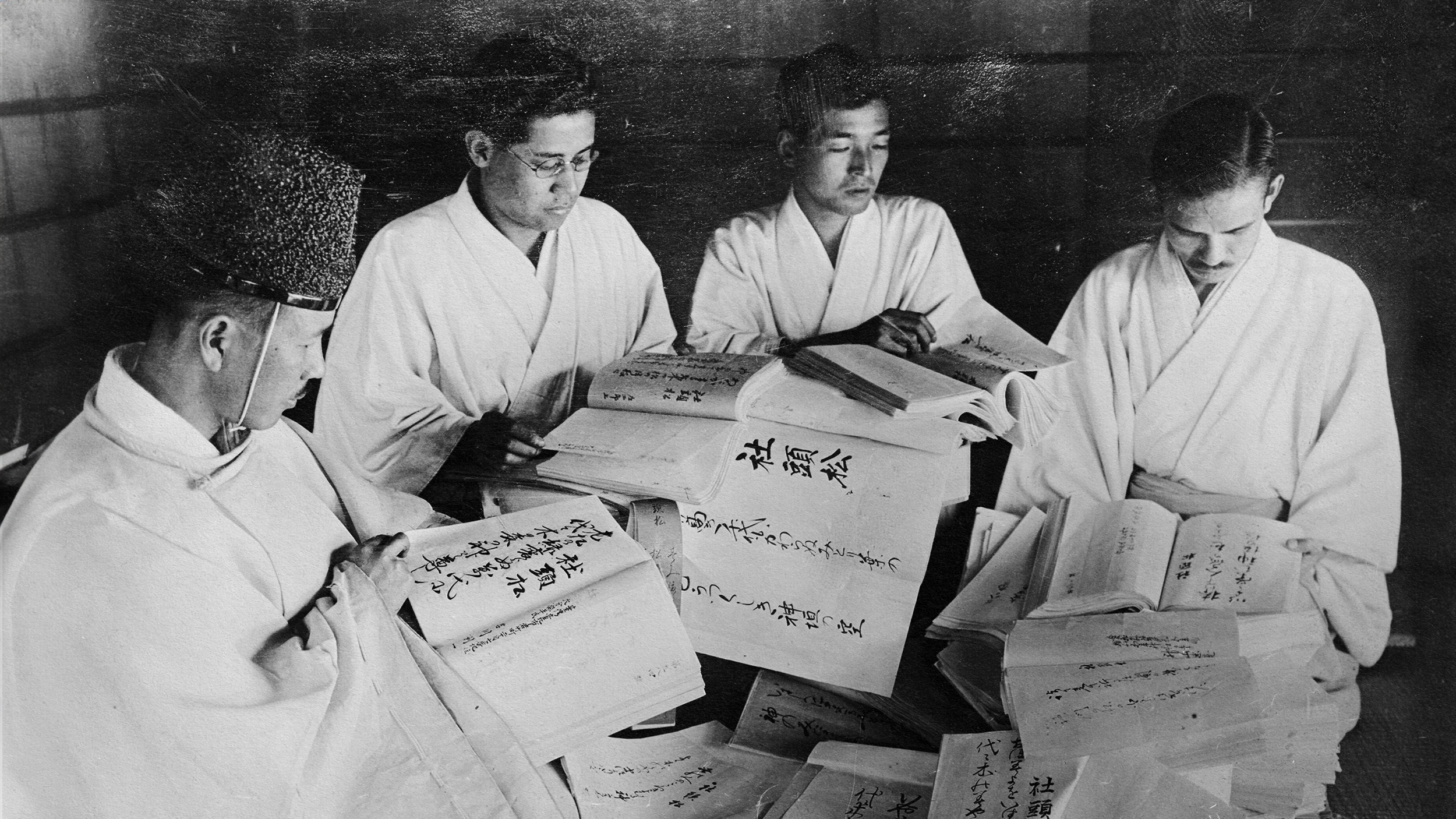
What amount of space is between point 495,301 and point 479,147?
22cm

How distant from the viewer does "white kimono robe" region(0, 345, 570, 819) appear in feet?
4.17

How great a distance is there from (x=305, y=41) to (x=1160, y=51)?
48.3 inches

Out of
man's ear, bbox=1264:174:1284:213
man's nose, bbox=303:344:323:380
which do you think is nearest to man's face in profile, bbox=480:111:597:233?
man's nose, bbox=303:344:323:380

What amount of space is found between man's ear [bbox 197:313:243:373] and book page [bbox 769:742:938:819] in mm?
952

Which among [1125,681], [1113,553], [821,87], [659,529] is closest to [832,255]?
[821,87]

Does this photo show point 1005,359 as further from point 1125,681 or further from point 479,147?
point 479,147

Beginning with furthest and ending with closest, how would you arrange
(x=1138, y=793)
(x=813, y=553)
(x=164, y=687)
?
(x=813, y=553)
(x=1138, y=793)
(x=164, y=687)

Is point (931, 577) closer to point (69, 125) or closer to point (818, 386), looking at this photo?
point (818, 386)

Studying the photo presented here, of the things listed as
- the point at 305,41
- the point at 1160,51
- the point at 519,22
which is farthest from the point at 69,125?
the point at 1160,51

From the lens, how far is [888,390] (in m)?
1.54

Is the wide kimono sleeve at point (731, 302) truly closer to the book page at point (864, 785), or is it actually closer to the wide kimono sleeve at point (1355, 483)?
the book page at point (864, 785)

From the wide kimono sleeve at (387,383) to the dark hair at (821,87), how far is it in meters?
0.58

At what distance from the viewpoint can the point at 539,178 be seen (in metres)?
1.55

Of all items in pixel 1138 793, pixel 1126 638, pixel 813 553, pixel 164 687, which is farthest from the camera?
pixel 813 553
